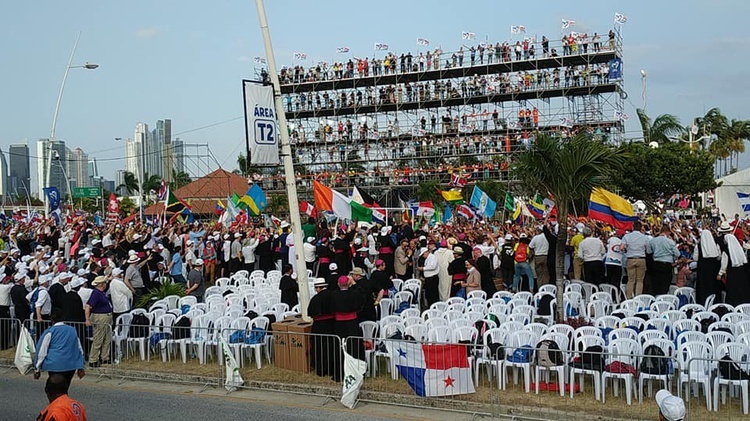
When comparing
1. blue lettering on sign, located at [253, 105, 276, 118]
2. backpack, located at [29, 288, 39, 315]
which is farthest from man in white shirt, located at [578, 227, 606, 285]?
backpack, located at [29, 288, 39, 315]

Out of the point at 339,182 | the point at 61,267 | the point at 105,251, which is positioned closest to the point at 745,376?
the point at 61,267

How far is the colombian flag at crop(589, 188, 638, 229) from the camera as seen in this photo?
15.1 metres

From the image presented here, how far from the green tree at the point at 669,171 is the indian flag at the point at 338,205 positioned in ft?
71.5

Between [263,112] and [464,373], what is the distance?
497 cm

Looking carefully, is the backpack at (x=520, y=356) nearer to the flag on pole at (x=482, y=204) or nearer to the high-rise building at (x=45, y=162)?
the flag on pole at (x=482, y=204)

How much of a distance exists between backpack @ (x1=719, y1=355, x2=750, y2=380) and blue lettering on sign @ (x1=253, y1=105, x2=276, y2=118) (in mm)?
7111

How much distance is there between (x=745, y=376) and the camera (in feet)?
25.5

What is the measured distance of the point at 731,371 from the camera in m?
7.83

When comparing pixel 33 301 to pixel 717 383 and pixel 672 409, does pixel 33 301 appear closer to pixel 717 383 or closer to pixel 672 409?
pixel 717 383

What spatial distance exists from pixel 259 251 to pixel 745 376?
540 inches

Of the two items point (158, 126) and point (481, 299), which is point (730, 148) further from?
point (158, 126)

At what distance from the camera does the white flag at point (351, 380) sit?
873cm

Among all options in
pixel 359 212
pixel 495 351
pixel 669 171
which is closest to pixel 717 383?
pixel 495 351

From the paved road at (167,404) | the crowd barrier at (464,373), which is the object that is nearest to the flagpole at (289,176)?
the crowd barrier at (464,373)
